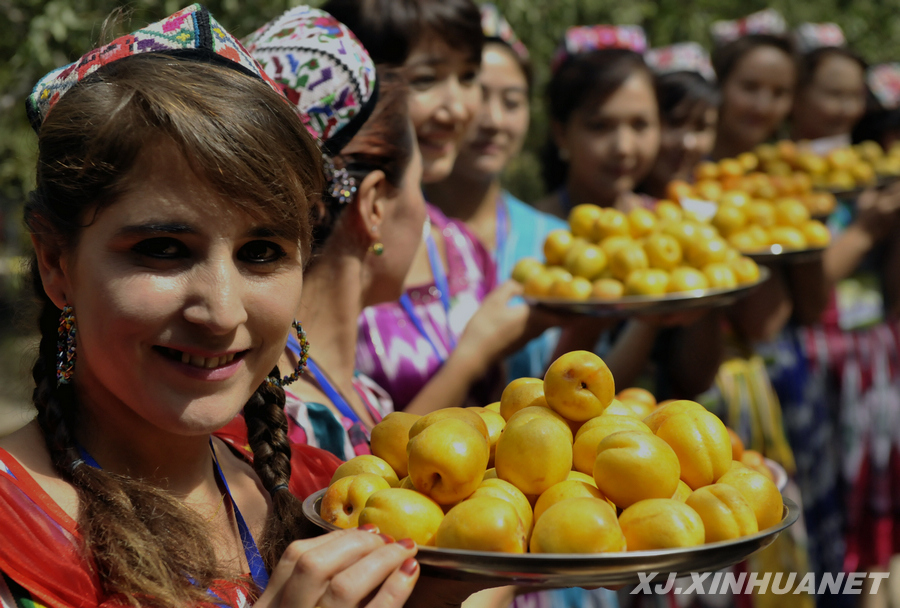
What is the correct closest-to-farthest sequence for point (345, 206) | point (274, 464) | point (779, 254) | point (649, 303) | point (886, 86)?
point (274, 464) → point (345, 206) → point (649, 303) → point (779, 254) → point (886, 86)

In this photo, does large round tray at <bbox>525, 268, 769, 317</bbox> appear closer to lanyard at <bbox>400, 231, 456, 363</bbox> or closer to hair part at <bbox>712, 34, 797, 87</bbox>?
lanyard at <bbox>400, 231, 456, 363</bbox>

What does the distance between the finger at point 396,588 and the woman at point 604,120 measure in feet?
11.2

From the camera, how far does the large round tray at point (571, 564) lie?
3.78 ft

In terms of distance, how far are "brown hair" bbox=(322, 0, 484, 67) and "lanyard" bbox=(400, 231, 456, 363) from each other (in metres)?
0.67

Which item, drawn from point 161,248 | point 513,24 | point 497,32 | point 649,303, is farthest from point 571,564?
point 513,24

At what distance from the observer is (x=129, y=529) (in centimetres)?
132

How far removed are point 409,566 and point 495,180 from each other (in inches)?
125

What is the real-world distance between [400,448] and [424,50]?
1860 mm

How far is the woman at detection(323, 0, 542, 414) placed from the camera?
113 inches

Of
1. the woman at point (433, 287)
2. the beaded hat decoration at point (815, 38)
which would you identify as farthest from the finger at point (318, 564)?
the beaded hat decoration at point (815, 38)

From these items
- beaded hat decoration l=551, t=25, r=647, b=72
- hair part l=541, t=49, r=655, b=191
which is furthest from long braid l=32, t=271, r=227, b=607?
beaded hat decoration l=551, t=25, r=647, b=72

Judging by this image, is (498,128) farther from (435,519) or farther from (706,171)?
(435,519)

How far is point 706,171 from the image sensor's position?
471 centimetres

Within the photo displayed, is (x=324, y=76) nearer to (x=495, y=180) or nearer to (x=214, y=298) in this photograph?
(x=214, y=298)
